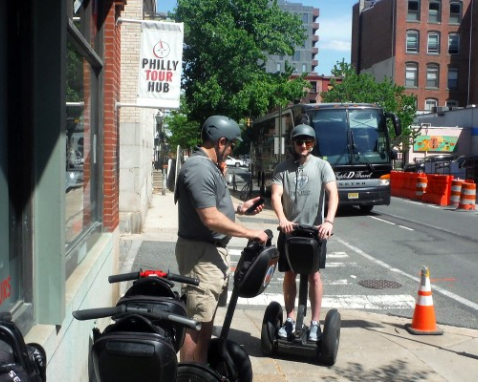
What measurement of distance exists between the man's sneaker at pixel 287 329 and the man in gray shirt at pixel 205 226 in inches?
58.4

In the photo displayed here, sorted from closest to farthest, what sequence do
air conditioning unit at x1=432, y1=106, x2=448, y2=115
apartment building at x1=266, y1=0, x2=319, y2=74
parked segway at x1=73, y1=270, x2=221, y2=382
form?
1. parked segway at x1=73, y1=270, x2=221, y2=382
2. air conditioning unit at x1=432, y1=106, x2=448, y2=115
3. apartment building at x1=266, y1=0, x2=319, y2=74

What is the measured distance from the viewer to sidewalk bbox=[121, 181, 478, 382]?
17.5 ft

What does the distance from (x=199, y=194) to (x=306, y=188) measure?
6.03 ft

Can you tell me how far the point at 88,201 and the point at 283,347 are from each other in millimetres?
2141

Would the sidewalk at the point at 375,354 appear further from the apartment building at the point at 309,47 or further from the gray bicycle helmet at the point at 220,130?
the apartment building at the point at 309,47

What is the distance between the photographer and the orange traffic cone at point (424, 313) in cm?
650

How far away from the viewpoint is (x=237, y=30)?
27672 mm

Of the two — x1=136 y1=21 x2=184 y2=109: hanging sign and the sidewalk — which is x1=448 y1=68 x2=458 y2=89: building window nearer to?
x1=136 y1=21 x2=184 y2=109: hanging sign

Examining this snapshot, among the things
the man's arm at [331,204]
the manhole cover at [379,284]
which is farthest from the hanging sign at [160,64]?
the manhole cover at [379,284]

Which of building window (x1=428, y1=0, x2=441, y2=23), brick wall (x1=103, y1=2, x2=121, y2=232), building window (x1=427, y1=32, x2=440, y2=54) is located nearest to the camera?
brick wall (x1=103, y1=2, x2=121, y2=232)

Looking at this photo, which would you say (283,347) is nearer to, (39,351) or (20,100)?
(20,100)

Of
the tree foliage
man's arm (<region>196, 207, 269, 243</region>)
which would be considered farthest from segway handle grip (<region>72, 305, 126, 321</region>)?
the tree foliage

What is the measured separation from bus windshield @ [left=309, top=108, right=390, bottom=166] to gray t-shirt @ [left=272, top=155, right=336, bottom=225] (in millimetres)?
13215

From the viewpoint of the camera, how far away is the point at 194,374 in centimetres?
332
